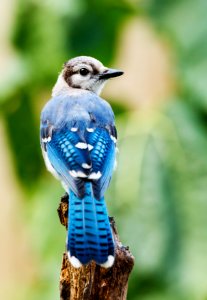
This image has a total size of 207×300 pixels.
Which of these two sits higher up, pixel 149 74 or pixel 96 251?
pixel 149 74

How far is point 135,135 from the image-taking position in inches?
200

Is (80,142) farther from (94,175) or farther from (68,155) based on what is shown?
(94,175)

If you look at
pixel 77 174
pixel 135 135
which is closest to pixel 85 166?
pixel 77 174

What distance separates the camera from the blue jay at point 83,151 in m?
2.80

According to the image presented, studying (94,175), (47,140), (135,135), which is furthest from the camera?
(135,135)

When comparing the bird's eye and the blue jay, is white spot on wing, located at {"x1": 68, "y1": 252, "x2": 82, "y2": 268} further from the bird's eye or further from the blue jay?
the bird's eye

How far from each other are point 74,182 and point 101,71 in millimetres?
762

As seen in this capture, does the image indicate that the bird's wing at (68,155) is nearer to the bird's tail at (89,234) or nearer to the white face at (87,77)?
the bird's tail at (89,234)

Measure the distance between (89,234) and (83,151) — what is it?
41 centimetres

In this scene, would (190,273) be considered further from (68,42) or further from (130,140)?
(68,42)

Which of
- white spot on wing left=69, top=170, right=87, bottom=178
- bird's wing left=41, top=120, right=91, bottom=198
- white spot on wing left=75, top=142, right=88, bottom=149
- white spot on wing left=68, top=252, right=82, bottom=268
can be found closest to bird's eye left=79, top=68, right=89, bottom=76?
bird's wing left=41, top=120, right=91, bottom=198

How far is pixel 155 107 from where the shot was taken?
5.21 meters

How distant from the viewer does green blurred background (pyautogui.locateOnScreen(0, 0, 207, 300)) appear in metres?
4.77

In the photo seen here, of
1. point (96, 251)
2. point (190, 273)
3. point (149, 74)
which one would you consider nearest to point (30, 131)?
point (149, 74)
